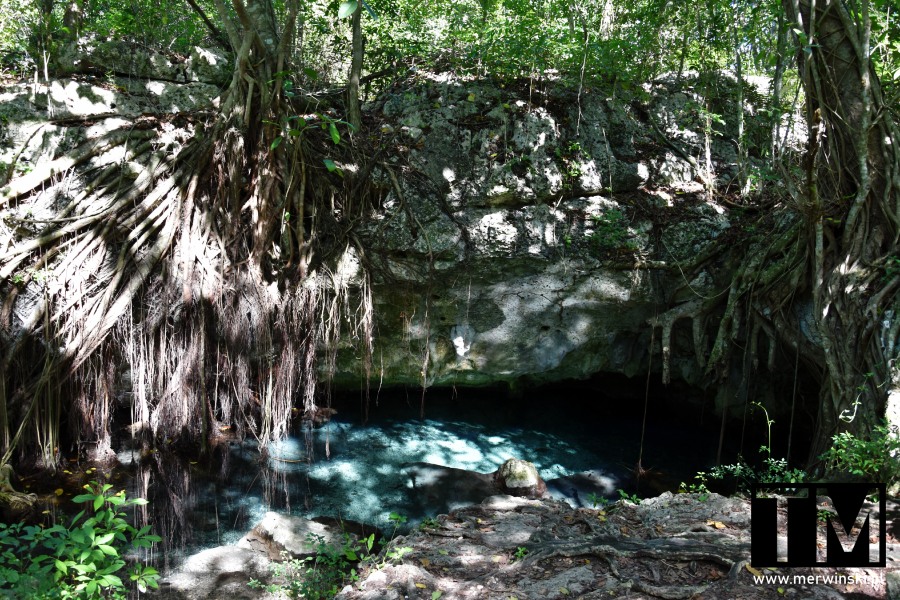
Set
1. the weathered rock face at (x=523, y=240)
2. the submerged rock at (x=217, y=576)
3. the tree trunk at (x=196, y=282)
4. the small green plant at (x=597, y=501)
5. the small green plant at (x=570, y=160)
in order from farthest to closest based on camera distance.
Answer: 1. the small green plant at (x=570, y=160)
2. the weathered rock face at (x=523, y=240)
3. the small green plant at (x=597, y=501)
4. the tree trunk at (x=196, y=282)
5. the submerged rock at (x=217, y=576)

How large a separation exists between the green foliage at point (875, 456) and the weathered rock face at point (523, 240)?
84.8 inches

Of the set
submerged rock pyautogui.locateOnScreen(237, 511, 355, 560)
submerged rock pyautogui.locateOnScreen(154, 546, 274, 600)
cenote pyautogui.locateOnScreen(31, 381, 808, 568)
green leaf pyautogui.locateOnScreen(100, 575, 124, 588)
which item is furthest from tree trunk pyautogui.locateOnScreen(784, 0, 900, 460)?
green leaf pyautogui.locateOnScreen(100, 575, 124, 588)

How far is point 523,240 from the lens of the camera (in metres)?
5.96

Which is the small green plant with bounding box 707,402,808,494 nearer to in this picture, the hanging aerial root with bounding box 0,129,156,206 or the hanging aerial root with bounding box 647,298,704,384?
the hanging aerial root with bounding box 647,298,704,384

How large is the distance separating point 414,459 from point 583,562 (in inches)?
104

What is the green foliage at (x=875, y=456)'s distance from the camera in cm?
369

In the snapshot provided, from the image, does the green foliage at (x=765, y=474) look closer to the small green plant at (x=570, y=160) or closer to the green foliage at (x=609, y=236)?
the green foliage at (x=609, y=236)

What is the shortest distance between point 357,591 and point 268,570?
103 cm

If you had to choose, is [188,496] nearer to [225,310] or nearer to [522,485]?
[225,310]

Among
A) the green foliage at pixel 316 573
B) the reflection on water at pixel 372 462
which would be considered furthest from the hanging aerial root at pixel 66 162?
the green foliage at pixel 316 573

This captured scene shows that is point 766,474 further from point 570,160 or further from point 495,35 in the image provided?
point 495,35

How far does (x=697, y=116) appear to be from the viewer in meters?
6.85

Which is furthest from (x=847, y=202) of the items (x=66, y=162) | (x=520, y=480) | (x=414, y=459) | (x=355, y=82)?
(x=66, y=162)

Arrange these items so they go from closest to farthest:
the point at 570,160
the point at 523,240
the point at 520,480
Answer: the point at 520,480
the point at 523,240
the point at 570,160
